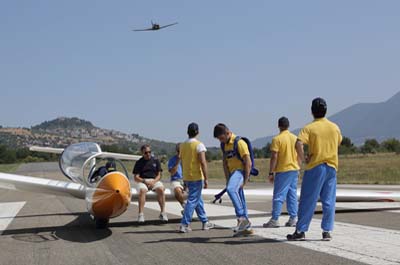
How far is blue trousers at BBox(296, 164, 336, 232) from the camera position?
7.66 meters

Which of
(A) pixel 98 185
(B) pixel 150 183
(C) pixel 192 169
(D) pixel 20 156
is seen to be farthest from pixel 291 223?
(D) pixel 20 156

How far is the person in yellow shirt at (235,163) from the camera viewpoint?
8680 millimetres

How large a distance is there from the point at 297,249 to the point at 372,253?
0.97 metres

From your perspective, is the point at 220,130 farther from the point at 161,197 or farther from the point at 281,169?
the point at 161,197

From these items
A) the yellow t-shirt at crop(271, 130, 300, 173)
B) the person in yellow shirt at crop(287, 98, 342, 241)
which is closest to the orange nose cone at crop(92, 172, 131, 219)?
the yellow t-shirt at crop(271, 130, 300, 173)

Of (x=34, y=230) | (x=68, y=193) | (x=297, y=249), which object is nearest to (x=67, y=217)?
(x=68, y=193)

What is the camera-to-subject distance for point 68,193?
1222 cm

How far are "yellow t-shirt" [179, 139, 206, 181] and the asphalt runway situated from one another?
0.98m

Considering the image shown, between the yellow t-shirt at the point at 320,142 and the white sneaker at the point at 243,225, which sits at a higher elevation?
the yellow t-shirt at the point at 320,142

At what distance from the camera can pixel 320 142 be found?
7.71m

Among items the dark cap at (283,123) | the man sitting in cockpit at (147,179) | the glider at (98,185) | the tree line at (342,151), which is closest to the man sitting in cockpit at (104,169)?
the glider at (98,185)

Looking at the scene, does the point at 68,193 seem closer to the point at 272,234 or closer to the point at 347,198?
the point at 272,234

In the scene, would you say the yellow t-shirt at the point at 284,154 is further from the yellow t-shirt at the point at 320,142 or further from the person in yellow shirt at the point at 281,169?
the yellow t-shirt at the point at 320,142

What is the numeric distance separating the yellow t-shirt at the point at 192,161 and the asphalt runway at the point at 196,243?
983 millimetres
